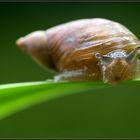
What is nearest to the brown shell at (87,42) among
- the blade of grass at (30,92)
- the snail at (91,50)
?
the snail at (91,50)

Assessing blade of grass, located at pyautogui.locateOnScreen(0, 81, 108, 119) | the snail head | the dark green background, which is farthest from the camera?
the dark green background

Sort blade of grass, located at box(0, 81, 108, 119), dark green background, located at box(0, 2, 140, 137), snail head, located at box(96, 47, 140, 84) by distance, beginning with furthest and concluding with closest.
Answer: dark green background, located at box(0, 2, 140, 137) → snail head, located at box(96, 47, 140, 84) → blade of grass, located at box(0, 81, 108, 119)

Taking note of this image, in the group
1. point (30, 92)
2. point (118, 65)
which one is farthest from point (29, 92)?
point (118, 65)

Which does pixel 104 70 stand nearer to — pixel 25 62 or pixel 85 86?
pixel 85 86

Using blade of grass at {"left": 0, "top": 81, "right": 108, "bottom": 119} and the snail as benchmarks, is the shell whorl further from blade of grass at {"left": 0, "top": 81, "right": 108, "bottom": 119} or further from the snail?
blade of grass at {"left": 0, "top": 81, "right": 108, "bottom": 119}

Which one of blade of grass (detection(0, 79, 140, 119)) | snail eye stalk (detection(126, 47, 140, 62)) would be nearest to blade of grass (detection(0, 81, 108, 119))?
blade of grass (detection(0, 79, 140, 119))

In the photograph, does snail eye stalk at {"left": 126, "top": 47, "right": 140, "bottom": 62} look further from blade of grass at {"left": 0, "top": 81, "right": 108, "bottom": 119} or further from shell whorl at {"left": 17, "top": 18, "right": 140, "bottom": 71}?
blade of grass at {"left": 0, "top": 81, "right": 108, "bottom": 119}

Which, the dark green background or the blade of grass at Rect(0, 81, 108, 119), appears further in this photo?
the dark green background

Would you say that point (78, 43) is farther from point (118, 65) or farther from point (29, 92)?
point (29, 92)

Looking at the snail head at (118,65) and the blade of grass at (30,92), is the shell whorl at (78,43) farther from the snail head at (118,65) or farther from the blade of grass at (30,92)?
the blade of grass at (30,92)
